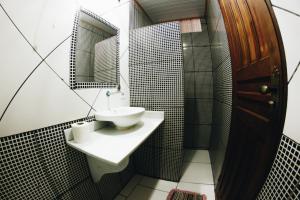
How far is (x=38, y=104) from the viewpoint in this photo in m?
0.98

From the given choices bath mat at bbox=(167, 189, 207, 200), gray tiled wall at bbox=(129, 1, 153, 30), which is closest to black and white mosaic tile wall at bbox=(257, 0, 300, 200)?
bath mat at bbox=(167, 189, 207, 200)

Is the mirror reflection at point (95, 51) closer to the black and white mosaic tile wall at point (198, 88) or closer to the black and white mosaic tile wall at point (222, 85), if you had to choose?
the black and white mosaic tile wall at point (222, 85)

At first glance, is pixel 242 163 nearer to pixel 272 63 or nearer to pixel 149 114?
pixel 272 63

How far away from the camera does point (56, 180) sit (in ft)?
3.56

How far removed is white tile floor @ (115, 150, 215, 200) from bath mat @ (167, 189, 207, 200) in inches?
2.5

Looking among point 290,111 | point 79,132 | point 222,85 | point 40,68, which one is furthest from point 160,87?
point 290,111

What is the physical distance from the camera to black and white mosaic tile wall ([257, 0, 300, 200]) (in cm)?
57

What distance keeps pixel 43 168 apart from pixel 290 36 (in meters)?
1.61

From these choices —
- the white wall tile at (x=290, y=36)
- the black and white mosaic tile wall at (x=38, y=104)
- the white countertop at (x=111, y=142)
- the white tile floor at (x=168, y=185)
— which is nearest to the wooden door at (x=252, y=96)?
the white wall tile at (x=290, y=36)

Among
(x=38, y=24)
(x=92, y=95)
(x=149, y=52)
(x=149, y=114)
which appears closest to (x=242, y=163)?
(x=149, y=114)

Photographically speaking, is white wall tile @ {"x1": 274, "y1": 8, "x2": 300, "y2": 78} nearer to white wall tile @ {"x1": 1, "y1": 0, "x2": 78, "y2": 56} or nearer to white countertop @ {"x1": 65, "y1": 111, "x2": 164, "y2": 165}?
white countertop @ {"x1": 65, "y1": 111, "x2": 164, "y2": 165}

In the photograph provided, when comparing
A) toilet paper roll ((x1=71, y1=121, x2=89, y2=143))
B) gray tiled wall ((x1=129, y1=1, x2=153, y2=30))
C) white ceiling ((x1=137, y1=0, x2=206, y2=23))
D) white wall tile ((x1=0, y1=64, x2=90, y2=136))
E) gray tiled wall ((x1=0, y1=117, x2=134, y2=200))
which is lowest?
gray tiled wall ((x1=0, y1=117, x2=134, y2=200))

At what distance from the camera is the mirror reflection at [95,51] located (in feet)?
4.27

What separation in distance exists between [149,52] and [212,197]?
6.34 feet
